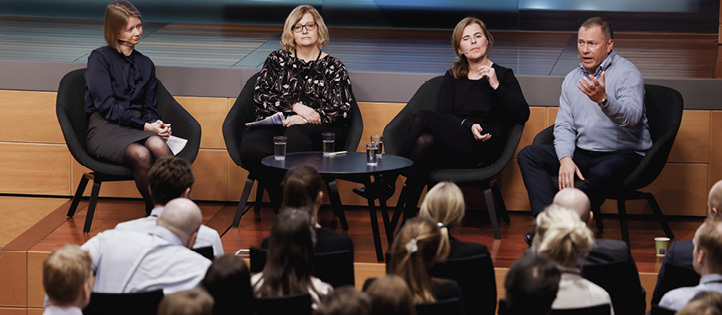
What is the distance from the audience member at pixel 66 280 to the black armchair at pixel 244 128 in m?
2.42

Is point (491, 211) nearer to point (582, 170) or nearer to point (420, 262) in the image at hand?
point (582, 170)

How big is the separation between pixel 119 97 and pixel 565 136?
2645 millimetres

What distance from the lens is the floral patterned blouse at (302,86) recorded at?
17.4 ft

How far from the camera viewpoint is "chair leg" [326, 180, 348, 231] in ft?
16.1

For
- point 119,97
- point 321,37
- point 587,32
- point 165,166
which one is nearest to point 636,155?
point 587,32

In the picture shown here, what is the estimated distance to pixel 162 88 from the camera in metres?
5.49

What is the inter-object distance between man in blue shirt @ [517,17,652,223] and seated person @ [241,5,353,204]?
1.15 meters

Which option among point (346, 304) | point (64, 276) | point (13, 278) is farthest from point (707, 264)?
point (13, 278)

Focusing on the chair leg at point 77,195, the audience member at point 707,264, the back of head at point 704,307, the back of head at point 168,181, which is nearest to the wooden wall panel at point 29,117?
the chair leg at point 77,195

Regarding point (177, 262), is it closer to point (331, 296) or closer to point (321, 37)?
point (331, 296)

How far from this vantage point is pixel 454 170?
4926 mm

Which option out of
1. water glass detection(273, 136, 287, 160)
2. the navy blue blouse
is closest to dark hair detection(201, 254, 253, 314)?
water glass detection(273, 136, 287, 160)

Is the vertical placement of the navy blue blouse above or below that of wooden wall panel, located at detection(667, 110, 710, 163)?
above

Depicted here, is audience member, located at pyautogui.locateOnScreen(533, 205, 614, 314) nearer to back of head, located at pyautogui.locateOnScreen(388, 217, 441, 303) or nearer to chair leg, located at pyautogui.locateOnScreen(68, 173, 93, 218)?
back of head, located at pyautogui.locateOnScreen(388, 217, 441, 303)
